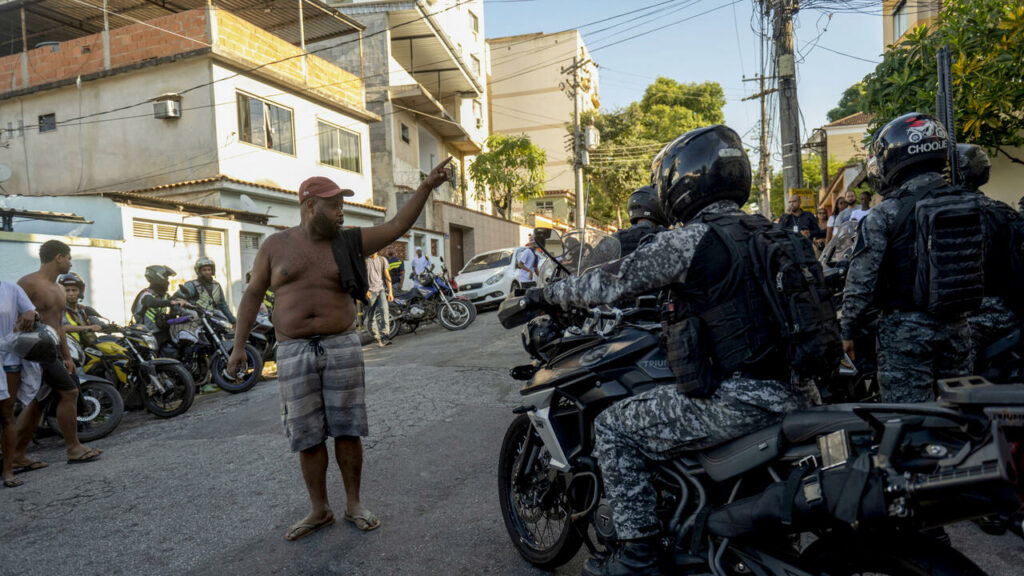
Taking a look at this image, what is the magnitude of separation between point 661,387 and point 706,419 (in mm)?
213

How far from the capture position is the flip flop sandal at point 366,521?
3.64 m

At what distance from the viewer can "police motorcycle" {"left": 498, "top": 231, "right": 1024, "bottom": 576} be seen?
146 cm

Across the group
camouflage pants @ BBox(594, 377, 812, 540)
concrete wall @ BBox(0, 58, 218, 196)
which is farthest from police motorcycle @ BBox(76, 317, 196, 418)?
concrete wall @ BBox(0, 58, 218, 196)

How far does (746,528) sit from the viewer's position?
6.23 ft

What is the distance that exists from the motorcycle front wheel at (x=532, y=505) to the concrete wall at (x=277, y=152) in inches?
587

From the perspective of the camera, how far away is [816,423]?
6.00 feet

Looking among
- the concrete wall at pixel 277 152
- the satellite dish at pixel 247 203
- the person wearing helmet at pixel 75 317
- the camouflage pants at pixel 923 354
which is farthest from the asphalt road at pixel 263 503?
the concrete wall at pixel 277 152

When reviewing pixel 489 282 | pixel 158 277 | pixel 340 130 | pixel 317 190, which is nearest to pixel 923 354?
pixel 317 190

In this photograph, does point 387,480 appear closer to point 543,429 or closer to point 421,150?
point 543,429

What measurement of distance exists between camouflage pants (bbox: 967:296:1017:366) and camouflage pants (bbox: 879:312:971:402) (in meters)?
0.41

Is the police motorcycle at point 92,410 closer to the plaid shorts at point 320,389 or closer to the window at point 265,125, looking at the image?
the plaid shorts at point 320,389

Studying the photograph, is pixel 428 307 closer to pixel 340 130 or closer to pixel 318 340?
pixel 318 340

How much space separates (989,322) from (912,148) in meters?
1.04

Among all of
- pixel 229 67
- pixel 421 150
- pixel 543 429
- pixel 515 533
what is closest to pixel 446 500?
pixel 515 533
